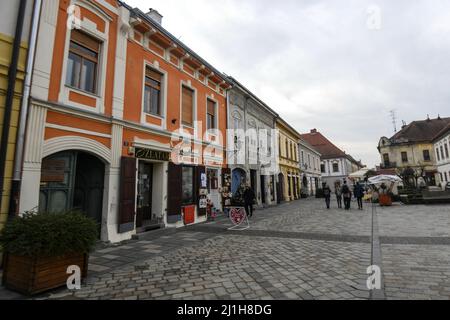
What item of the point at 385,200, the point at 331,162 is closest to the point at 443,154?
the point at 331,162

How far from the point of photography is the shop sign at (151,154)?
8.58 m

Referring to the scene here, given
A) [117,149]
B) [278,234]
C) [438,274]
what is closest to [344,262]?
[438,274]

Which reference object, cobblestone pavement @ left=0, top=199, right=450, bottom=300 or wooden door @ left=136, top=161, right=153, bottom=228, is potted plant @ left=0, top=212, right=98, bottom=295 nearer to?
cobblestone pavement @ left=0, top=199, right=450, bottom=300

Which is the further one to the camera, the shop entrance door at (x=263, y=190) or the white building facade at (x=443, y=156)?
the white building facade at (x=443, y=156)

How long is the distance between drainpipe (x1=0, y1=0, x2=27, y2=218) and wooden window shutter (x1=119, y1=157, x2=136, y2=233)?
297 centimetres

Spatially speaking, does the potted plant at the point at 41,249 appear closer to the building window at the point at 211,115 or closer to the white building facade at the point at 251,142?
the building window at the point at 211,115

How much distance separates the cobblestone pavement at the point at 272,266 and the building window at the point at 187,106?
5519mm

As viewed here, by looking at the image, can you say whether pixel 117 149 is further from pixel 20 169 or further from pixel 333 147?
pixel 333 147

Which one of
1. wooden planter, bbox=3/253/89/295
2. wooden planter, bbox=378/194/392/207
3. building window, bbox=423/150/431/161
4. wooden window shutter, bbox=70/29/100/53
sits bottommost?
wooden planter, bbox=3/253/89/295

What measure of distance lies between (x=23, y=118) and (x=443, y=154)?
44.4 m

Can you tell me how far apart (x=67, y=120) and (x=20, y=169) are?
1.72 metres

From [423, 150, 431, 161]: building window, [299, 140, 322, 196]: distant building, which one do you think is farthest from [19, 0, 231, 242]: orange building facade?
[423, 150, 431, 161]: building window

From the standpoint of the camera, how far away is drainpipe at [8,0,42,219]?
17.3 feet

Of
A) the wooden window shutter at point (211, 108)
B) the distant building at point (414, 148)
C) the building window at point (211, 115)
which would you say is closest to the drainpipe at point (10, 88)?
the building window at point (211, 115)
